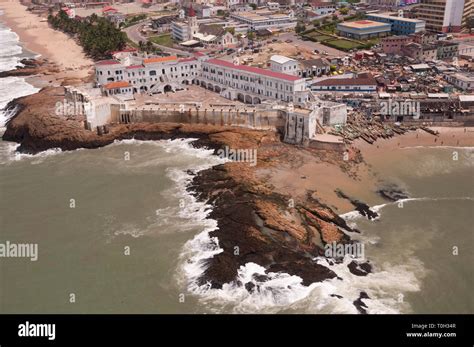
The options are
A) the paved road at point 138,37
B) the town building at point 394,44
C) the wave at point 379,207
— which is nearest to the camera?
the wave at point 379,207

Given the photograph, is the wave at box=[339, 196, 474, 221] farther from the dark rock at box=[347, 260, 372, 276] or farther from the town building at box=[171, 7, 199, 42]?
the town building at box=[171, 7, 199, 42]

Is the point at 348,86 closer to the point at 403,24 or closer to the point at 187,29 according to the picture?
the point at 403,24

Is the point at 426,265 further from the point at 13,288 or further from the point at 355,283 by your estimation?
the point at 13,288

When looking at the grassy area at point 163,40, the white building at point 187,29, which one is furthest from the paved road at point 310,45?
the grassy area at point 163,40

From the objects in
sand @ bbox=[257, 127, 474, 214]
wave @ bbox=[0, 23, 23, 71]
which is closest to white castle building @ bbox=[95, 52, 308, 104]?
sand @ bbox=[257, 127, 474, 214]

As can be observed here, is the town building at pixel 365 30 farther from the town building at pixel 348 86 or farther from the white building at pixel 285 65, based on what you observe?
the town building at pixel 348 86
